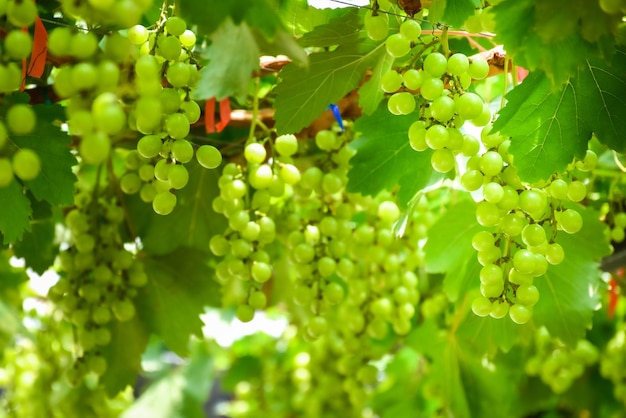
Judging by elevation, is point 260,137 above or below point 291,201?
above

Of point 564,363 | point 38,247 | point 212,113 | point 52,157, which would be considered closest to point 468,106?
point 212,113

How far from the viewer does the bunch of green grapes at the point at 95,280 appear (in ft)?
3.72

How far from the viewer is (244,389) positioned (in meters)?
2.26

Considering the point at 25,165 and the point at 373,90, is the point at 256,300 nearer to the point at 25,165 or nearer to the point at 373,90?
the point at 373,90

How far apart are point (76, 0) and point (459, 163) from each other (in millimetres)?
669

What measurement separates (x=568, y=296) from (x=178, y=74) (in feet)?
2.07

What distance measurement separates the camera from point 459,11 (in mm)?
784

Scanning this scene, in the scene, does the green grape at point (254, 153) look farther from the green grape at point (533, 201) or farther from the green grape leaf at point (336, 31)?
the green grape at point (533, 201)

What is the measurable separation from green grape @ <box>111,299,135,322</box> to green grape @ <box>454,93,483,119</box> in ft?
2.08

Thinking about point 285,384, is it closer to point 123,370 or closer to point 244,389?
point 244,389

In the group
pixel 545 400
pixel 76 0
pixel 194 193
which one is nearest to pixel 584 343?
pixel 545 400

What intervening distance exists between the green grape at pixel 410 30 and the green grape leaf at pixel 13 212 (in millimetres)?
466

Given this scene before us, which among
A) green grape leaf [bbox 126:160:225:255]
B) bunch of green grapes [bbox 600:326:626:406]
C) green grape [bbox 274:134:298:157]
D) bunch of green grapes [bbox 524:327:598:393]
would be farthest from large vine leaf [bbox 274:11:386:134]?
bunch of green grapes [bbox 600:326:626:406]

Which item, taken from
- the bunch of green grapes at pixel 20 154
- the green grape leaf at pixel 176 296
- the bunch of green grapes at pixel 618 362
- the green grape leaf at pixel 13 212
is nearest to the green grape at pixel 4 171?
the bunch of green grapes at pixel 20 154
